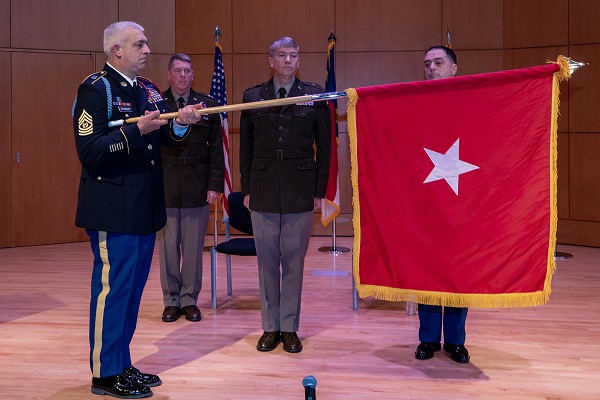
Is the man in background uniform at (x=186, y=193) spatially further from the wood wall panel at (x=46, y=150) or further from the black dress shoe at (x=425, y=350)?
the wood wall panel at (x=46, y=150)

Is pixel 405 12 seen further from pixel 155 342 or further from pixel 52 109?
pixel 155 342

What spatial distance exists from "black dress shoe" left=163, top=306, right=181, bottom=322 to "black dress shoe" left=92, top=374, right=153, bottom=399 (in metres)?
1.49

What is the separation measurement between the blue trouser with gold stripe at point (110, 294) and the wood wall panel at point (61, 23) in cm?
595

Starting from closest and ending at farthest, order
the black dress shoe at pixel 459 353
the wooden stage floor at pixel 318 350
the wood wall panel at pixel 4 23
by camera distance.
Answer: the wooden stage floor at pixel 318 350 < the black dress shoe at pixel 459 353 < the wood wall panel at pixel 4 23

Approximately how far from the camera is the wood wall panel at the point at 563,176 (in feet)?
29.2

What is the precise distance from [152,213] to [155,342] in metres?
1.28

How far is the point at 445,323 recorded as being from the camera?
437 centimetres

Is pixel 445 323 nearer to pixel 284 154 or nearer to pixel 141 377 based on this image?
pixel 284 154

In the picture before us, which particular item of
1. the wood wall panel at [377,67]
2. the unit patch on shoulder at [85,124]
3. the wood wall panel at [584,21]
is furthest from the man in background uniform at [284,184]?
the wood wall panel at [584,21]

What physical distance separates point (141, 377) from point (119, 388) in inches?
7.8

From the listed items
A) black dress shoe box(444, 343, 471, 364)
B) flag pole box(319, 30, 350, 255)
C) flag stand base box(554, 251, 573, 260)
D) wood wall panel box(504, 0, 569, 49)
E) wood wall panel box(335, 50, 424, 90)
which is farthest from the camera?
wood wall panel box(335, 50, 424, 90)

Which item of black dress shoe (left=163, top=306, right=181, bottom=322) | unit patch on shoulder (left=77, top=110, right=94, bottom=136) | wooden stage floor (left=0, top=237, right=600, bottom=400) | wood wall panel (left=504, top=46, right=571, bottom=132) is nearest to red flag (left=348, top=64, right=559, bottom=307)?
wooden stage floor (left=0, top=237, right=600, bottom=400)

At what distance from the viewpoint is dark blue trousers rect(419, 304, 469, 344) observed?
170 inches

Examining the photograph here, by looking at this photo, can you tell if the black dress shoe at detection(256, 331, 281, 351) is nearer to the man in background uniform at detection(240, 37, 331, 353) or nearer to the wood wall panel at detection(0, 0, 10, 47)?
the man in background uniform at detection(240, 37, 331, 353)
